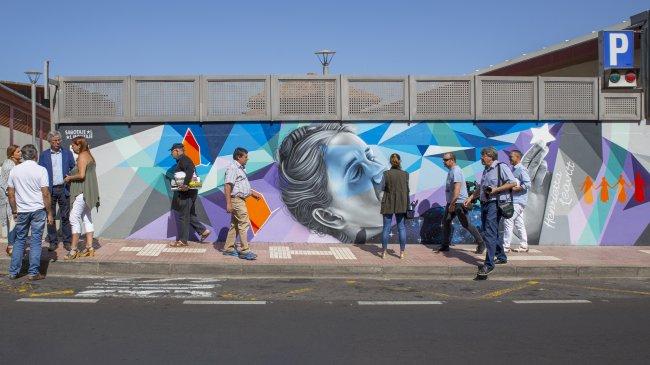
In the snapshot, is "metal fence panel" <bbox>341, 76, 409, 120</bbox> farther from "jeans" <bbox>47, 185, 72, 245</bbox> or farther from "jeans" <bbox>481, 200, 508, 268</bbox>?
"jeans" <bbox>47, 185, 72, 245</bbox>

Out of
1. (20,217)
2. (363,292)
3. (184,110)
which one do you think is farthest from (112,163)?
(363,292)

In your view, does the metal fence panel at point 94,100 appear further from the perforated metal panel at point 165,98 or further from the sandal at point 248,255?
the sandal at point 248,255

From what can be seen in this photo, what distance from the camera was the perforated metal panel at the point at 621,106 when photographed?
41.7 ft

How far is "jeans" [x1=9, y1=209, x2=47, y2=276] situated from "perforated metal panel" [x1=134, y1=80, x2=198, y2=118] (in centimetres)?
372

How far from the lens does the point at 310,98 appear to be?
39.9 feet

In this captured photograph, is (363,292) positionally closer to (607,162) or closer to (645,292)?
(645,292)

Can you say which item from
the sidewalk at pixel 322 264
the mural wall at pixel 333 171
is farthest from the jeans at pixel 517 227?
the mural wall at pixel 333 171

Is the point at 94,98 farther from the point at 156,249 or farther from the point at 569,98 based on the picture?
the point at 569,98

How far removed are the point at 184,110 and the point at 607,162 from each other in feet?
26.0

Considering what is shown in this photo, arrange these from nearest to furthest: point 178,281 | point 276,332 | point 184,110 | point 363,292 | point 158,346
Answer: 1. point 158,346
2. point 276,332
3. point 363,292
4. point 178,281
5. point 184,110

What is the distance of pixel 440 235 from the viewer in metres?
12.5

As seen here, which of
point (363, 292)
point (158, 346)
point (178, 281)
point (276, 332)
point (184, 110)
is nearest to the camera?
point (158, 346)

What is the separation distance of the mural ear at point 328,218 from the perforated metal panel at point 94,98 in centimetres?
390

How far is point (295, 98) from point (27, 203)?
5113 millimetres
